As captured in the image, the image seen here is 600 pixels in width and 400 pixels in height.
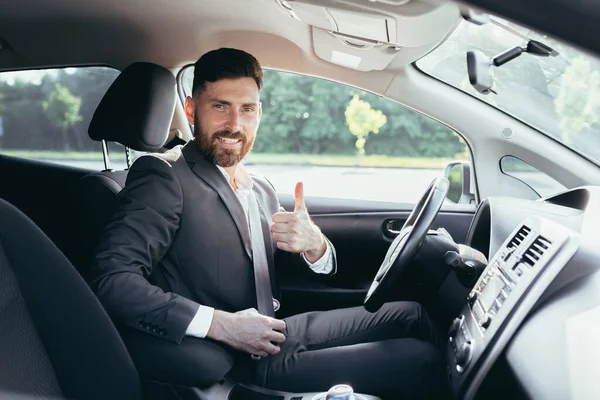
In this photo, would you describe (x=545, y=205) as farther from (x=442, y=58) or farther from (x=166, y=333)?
(x=166, y=333)

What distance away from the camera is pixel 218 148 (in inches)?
74.1

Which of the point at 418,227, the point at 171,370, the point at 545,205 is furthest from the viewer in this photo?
the point at 545,205

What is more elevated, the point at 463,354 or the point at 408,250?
the point at 408,250

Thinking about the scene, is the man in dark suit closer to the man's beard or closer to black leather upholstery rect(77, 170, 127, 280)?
the man's beard

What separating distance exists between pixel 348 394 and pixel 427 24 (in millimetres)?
1183

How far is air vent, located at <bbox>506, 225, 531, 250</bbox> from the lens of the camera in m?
1.54

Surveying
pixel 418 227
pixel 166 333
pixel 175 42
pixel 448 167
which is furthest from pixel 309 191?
pixel 166 333

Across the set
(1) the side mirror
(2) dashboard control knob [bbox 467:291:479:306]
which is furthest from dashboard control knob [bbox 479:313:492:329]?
(1) the side mirror

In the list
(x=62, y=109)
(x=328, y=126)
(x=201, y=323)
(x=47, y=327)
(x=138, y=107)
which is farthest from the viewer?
(x=328, y=126)

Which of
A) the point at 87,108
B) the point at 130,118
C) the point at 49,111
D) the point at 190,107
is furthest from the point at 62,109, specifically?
the point at 190,107

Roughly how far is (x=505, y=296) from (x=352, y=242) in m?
1.31

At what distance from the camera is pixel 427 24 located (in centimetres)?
194

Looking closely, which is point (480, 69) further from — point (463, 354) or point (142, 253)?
point (142, 253)

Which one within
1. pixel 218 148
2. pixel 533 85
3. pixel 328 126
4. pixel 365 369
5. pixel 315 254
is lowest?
pixel 328 126
